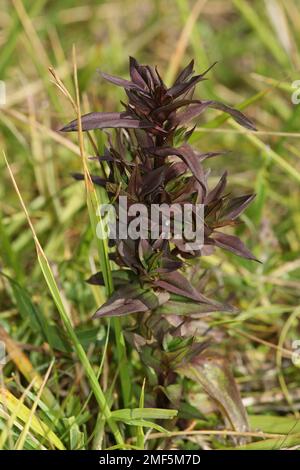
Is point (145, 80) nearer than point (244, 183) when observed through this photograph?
Yes

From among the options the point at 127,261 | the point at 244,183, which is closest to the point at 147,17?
the point at 244,183

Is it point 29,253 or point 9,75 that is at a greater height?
point 9,75

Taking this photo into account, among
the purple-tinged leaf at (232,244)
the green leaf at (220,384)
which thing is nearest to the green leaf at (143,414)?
the green leaf at (220,384)

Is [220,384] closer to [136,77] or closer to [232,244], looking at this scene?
[232,244]
